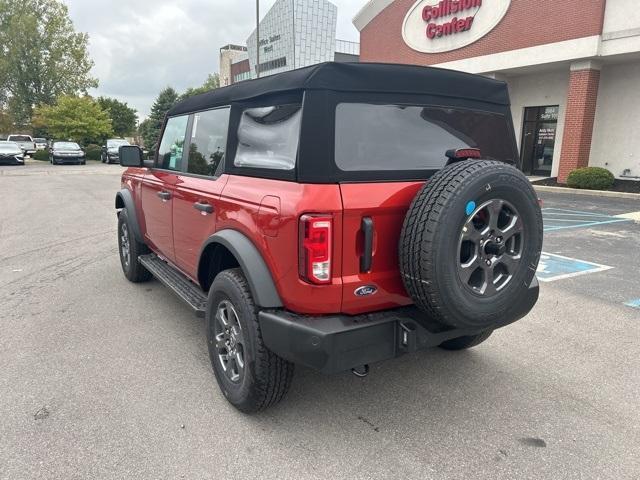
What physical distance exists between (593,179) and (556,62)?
13.6ft

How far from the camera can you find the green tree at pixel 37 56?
1837 inches

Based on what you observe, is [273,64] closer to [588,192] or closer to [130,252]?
[588,192]

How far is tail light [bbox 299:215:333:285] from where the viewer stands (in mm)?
2314

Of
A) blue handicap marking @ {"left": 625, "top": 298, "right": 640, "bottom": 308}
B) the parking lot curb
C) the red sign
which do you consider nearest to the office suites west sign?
the red sign

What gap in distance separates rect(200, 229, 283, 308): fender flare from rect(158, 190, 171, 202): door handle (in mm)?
1469

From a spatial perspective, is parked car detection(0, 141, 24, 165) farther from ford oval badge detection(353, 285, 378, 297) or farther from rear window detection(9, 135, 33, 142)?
ford oval badge detection(353, 285, 378, 297)

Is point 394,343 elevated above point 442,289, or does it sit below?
below

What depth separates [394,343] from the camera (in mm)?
2525

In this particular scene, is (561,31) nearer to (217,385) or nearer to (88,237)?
(88,237)

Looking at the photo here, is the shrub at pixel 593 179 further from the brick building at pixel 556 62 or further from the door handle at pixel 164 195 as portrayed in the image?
the door handle at pixel 164 195

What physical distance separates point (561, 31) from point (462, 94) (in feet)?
49.2

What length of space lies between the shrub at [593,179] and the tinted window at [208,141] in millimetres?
13897

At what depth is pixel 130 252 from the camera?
17.4 ft

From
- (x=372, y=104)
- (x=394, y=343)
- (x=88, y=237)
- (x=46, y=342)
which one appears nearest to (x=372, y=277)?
(x=394, y=343)
